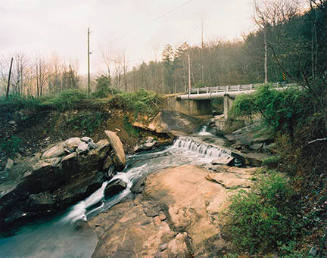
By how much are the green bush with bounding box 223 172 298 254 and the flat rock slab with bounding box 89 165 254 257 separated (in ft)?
1.57

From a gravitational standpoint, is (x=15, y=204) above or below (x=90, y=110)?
below

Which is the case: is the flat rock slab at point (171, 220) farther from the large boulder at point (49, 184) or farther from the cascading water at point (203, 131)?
the cascading water at point (203, 131)

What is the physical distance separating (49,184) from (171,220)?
17.8 feet

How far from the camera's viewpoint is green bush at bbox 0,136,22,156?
37.7 ft

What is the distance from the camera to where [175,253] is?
155 inches

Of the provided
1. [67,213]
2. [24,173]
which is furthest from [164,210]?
[24,173]

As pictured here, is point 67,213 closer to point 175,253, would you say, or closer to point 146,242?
point 146,242

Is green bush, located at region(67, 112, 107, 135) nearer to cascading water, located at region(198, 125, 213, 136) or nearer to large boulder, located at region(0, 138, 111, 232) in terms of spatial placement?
large boulder, located at region(0, 138, 111, 232)

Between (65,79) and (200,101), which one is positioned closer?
(200,101)

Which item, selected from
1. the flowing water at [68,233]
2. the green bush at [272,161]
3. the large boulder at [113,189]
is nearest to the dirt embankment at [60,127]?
the flowing water at [68,233]

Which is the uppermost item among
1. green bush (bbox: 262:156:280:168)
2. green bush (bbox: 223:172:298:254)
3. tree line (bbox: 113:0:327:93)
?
tree line (bbox: 113:0:327:93)

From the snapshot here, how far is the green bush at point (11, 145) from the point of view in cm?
1148

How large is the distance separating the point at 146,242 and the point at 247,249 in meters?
2.26

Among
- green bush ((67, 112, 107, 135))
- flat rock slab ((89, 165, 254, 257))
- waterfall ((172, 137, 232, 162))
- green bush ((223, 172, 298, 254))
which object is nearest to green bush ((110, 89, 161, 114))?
green bush ((67, 112, 107, 135))
